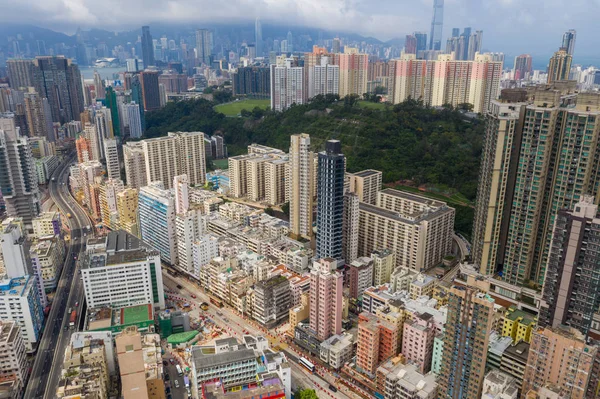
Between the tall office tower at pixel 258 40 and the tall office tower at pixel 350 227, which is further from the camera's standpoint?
the tall office tower at pixel 258 40

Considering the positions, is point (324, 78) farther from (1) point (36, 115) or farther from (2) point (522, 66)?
(2) point (522, 66)

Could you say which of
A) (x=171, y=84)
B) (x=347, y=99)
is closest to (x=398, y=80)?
(x=347, y=99)

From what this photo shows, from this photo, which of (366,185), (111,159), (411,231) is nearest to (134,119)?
(111,159)

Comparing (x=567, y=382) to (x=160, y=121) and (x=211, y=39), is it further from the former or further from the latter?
(x=211, y=39)

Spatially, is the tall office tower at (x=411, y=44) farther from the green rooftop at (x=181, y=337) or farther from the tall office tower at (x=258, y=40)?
the green rooftop at (x=181, y=337)

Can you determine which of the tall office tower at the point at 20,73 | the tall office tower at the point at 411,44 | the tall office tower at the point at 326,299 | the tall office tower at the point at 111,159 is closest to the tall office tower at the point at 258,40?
the tall office tower at the point at 411,44

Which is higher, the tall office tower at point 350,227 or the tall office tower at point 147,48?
the tall office tower at point 147,48

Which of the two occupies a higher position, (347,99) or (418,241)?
(347,99)
